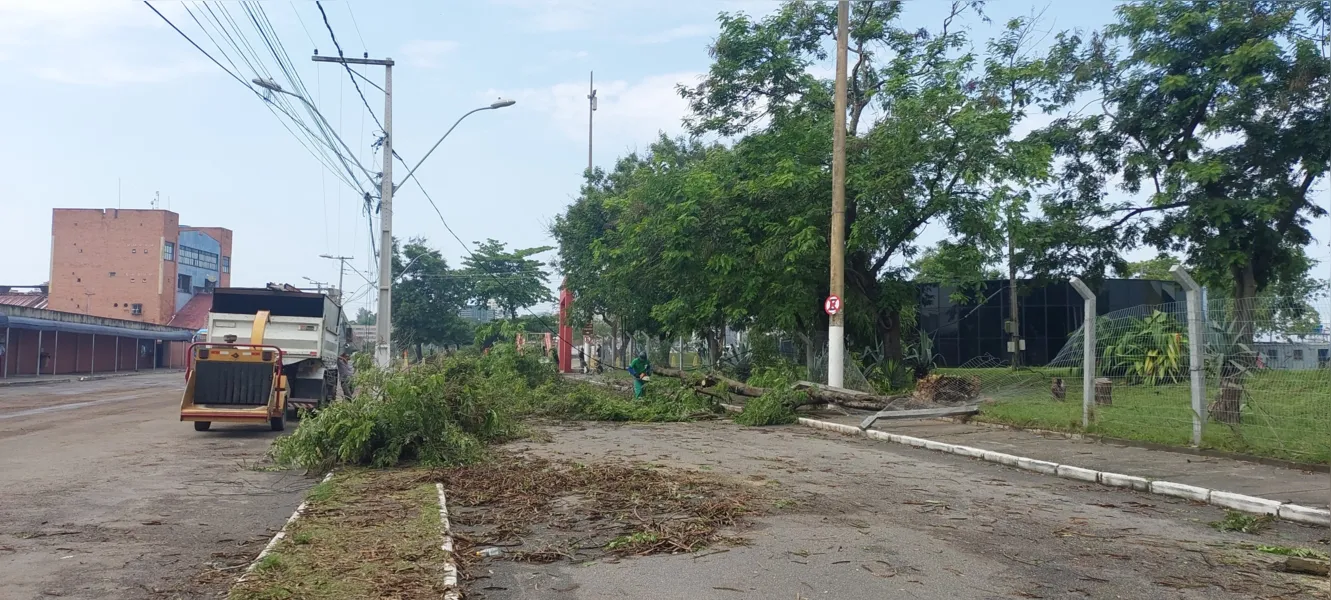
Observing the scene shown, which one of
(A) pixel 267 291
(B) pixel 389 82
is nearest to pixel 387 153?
(B) pixel 389 82

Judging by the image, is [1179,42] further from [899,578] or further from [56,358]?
[56,358]

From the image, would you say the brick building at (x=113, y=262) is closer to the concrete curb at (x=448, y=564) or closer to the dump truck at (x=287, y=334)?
the dump truck at (x=287, y=334)

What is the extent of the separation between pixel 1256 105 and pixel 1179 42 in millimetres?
1941

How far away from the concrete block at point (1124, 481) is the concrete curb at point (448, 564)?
22.1 ft

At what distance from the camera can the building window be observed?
7275 centimetres

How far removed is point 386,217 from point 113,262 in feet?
184

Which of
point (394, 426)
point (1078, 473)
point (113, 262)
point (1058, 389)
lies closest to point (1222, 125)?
point (1058, 389)

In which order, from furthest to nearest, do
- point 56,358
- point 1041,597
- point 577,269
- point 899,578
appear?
point 56,358
point 577,269
point 899,578
point 1041,597

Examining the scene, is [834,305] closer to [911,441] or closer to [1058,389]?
[1058,389]

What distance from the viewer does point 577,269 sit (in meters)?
36.8

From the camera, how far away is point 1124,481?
9812mm

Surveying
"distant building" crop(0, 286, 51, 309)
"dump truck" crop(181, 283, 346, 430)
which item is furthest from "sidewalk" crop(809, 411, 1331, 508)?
"distant building" crop(0, 286, 51, 309)

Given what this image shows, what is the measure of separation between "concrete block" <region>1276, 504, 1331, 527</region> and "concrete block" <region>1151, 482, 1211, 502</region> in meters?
0.83

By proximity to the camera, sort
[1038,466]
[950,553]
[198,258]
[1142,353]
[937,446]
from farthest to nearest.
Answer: [198,258], [937,446], [1142,353], [1038,466], [950,553]
